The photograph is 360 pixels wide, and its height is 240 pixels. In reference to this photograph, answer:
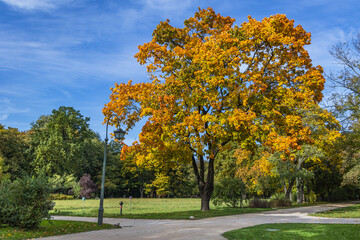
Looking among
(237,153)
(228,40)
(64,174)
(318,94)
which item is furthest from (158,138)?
(64,174)

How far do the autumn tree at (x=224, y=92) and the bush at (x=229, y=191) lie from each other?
4.52 m

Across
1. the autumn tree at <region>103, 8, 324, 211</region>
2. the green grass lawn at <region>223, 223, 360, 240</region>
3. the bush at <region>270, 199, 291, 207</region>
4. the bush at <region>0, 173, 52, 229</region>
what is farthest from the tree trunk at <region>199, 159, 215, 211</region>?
the bush at <region>0, 173, 52, 229</region>

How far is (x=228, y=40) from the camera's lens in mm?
16547

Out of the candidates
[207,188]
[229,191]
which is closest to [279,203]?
[229,191]

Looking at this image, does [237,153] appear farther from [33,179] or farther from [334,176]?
[33,179]

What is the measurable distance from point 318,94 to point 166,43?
34.5 feet

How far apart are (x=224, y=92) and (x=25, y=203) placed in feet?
37.3

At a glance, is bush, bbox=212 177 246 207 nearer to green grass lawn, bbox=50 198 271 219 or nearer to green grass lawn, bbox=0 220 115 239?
green grass lawn, bbox=50 198 271 219

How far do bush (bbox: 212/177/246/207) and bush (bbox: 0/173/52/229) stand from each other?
49.6 feet

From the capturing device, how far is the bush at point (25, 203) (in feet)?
35.2

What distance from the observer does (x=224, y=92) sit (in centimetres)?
1697

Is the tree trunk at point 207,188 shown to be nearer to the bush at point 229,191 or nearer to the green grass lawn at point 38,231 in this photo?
the bush at point 229,191

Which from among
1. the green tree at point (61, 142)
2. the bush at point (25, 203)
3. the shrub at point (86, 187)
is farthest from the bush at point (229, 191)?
the shrub at point (86, 187)

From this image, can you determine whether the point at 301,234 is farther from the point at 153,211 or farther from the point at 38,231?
the point at 153,211
